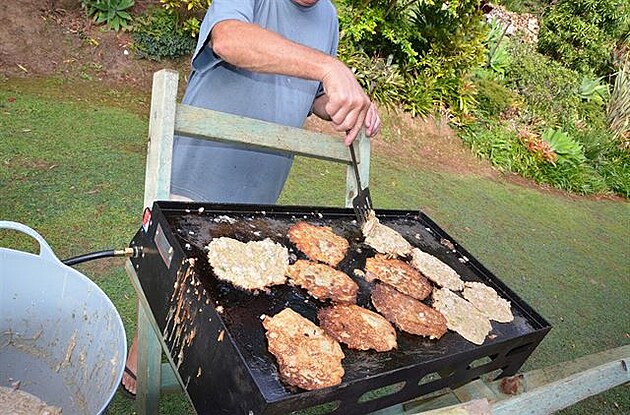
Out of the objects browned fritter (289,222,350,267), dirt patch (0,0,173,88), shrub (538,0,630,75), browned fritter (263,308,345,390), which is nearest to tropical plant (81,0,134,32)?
dirt patch (0,0,173,88)

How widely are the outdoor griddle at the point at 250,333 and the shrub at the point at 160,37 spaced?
4.40m

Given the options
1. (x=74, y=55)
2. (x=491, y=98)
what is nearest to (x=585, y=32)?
(x=491, y=98)

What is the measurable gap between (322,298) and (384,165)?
454 cm

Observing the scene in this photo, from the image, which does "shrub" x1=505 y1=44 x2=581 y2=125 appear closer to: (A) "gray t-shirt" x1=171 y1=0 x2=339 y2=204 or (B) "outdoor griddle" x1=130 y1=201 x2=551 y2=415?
(A) "gray t-shirt" x1=171 y1=0 x2=339 y2=204

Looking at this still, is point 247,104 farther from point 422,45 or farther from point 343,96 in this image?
point 422,45

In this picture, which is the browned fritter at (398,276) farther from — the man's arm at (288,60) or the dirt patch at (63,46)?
the dirt patch at (63,46)

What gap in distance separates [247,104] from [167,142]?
491 mm

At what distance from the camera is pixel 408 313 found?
1.40 meters

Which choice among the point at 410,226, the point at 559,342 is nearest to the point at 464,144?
the point at 559,342

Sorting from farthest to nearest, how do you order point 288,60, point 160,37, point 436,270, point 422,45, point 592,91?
point 592,91
point 422,45
point 160,37
point 436,270
point 288,60

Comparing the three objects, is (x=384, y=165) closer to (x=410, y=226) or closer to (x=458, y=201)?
(x=458, y=201)

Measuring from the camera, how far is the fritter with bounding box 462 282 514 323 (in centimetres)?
155

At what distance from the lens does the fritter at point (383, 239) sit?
1.68m

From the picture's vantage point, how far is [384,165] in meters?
5.77
